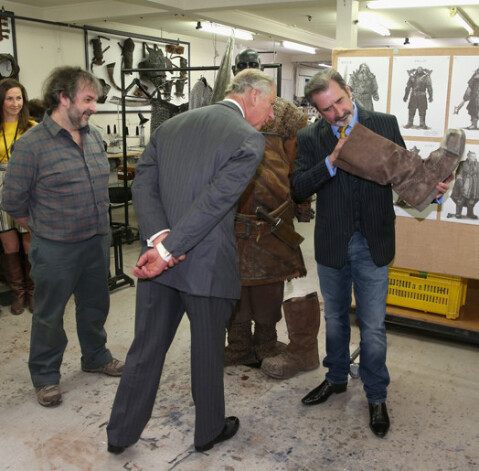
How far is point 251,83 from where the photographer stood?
200 centimetres

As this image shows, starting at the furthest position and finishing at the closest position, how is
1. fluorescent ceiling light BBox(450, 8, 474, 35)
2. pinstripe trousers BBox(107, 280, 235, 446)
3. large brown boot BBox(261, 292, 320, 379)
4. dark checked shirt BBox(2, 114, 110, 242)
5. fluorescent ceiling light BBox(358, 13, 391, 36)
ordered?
fluorescent ceiling light BBox(358, 13, 391, 36) → fluorescent ceiling light BBox(450, 8, 474, 35) → large brown boot BBox(261, 292, 320, 379) → dark checked shirt BBox(2, 114, 110, 242) → pinstripe trousers BBox(107, 280, 235, 446)

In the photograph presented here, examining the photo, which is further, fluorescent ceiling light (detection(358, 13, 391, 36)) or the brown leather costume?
fluorescent ceiling light (detection(358, 13, 391, 36))

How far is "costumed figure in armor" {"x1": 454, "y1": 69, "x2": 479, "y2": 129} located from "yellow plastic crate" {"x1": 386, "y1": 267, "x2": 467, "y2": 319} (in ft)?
3.22

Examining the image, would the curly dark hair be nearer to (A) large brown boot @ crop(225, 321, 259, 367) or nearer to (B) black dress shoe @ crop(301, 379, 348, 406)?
(A) large brown boot @ crop(225, 321, 259, 367)

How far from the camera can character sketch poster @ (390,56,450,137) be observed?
9.61 ft

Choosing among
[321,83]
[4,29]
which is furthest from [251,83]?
[4,29]

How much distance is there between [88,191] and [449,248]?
2.06 metres

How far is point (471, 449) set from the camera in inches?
87.7

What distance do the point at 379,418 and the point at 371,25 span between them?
7.72 metres

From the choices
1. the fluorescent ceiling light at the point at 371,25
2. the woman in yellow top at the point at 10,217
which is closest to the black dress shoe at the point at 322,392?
the woman in yellow top at the point at 10,217

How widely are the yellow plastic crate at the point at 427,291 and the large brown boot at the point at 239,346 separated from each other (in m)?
1.09

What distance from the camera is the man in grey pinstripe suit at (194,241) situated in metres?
1.84

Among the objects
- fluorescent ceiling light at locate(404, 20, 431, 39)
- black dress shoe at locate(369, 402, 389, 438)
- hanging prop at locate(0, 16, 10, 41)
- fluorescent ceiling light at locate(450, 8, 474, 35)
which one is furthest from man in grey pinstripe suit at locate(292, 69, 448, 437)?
fluorescent ceiling light at locate(404, 20, 431, 39)

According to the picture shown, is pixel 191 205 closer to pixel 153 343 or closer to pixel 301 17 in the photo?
pixel 153 343
